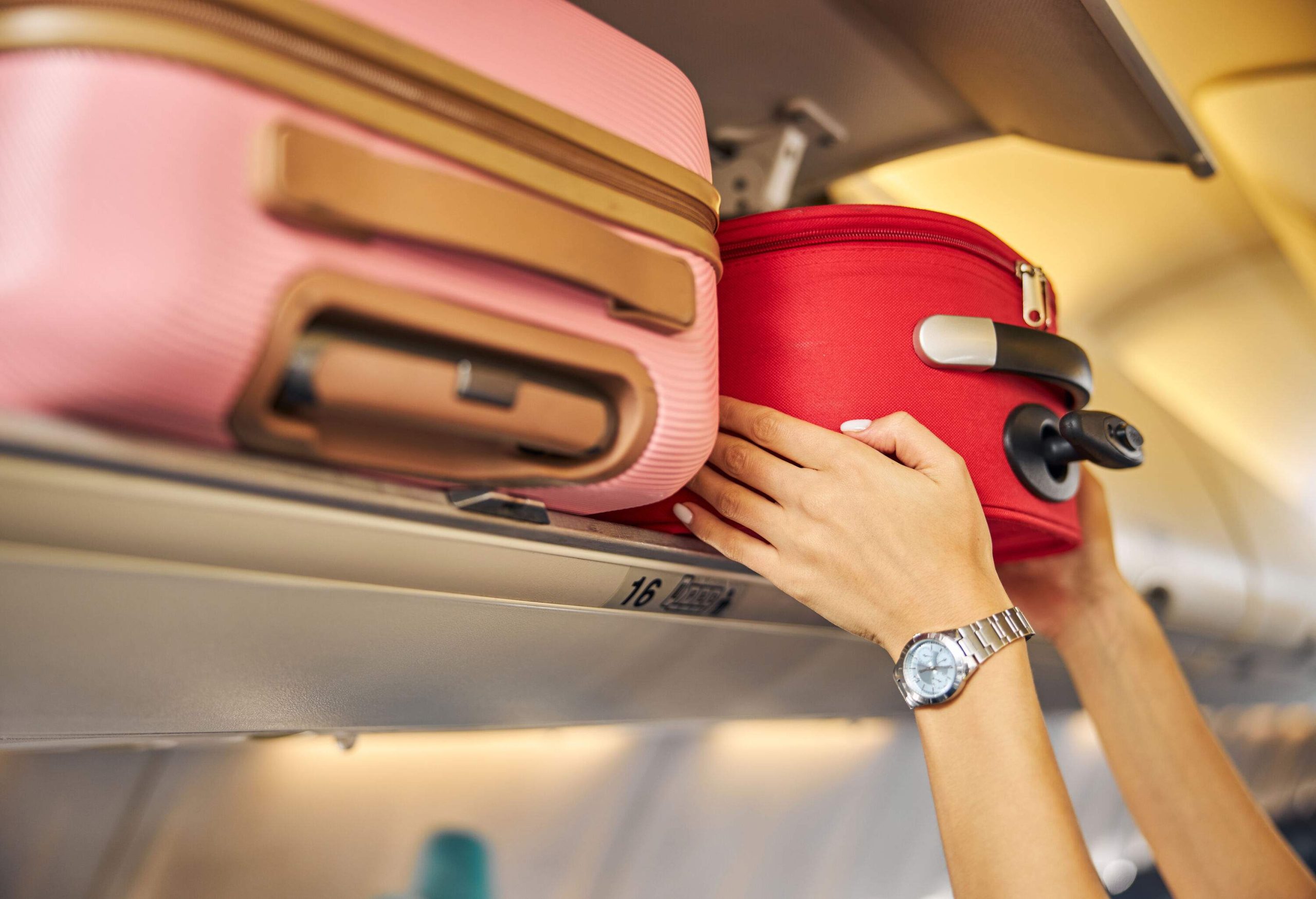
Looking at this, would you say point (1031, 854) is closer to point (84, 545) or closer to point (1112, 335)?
point (84, 545)

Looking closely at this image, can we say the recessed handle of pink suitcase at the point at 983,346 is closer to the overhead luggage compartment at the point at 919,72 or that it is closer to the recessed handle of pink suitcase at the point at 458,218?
the recessed handle of pink suitcase at the point at 458,218

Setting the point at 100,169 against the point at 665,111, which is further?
the point at 665,111

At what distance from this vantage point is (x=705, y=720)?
1486 mm

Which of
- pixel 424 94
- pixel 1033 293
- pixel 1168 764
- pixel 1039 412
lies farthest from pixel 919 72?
pixel 1168 764

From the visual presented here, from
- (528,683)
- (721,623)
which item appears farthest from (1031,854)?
(528,683)

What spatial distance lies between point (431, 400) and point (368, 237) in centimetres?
10

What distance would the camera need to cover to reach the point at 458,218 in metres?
0.51

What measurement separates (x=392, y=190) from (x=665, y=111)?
28cm

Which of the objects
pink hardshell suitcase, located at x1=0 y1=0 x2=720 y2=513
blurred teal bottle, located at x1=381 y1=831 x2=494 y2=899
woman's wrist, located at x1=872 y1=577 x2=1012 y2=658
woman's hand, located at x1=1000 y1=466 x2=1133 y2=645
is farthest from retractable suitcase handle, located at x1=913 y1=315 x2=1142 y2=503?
blurred teal bottle, located at x1=381 y1=831 x2=494 y2=899

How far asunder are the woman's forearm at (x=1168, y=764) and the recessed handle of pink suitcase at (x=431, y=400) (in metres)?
1.11

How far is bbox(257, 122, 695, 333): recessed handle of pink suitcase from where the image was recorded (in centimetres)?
45

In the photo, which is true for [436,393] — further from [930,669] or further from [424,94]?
[930,669]

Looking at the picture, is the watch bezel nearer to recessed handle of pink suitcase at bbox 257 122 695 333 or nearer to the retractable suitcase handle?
the retractable suitcase handle

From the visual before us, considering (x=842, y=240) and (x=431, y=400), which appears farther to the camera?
(x=842, y=240)
